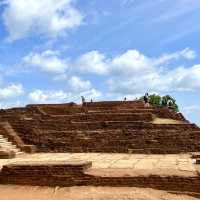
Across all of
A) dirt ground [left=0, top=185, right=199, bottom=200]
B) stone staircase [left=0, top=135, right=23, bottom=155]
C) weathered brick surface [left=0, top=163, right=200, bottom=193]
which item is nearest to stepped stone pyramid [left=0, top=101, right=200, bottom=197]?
stone staircase [left=0, top=135, right=23, bottom=155]

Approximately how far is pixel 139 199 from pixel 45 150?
1075 centimetres

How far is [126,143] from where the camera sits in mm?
18062

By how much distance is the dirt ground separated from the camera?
335 inches

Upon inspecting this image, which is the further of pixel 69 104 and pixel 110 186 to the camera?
pixel 69 104

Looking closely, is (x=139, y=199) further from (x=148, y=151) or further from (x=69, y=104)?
(x=69, y=104)

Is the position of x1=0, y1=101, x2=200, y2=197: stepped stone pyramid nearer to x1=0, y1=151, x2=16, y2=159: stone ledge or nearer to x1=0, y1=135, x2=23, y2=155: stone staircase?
x1=0, y1=135, x2=23, y2=155: stone staircase

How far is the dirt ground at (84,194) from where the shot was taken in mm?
8516

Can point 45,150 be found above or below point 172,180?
above

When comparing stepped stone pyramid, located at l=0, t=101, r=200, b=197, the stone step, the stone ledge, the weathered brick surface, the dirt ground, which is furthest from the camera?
the stone step

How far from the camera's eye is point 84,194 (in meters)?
8.87

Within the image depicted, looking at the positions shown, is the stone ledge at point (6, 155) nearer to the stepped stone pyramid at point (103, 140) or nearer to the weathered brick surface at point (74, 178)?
the stepped stone pyramid at point (103, 140)

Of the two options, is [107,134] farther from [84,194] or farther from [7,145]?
[84,194]

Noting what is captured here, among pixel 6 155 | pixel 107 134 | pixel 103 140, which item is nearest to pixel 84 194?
pixel 6 155

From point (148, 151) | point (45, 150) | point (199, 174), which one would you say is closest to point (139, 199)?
point (199, 174)
